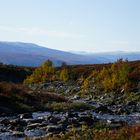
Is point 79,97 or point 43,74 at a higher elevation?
point 43,74

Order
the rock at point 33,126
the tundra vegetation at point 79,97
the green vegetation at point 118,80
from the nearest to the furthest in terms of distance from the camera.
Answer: the tundra vegetation at point 79,97
the rock at point 33,126
the green vegetation at point 118,80

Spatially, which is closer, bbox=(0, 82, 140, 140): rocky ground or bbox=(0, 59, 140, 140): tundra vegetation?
bbox=(0, 59, 140, 140): tundra vegetation

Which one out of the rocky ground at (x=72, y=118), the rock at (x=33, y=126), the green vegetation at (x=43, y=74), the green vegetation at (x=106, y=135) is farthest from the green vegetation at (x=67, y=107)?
the green vegetation at (x=43, y=74)

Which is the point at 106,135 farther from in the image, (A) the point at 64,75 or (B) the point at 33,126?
(A) the point at 64,75

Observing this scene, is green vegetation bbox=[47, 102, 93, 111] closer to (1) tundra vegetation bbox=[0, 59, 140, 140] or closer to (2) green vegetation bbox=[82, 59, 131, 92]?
(1) tundra vegetation bbox=[0, 59, 140, 140]

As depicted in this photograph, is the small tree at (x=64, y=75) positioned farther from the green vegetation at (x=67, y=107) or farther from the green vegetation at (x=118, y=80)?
the green vegetation at (x=67, y=107)

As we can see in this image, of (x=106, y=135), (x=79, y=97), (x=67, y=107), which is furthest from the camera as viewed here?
(x=79, y=97)

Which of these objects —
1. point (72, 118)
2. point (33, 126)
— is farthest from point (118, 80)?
point (33, 126)

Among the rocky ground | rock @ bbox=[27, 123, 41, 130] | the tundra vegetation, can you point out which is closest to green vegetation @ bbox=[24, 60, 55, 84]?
the tundra vegetation

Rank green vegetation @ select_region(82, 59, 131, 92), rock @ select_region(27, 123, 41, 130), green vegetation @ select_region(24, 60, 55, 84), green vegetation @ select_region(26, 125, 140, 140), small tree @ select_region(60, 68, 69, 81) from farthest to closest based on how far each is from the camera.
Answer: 1. green vegetation @ select_region(24, 60, 55, 84)
2. small tree @ select_region(60, 68, 69, 81)
3. green vegetation @ select_region(82, 59, 131, 92)
4. rock @ select_region(27, 123, 41, 130)
5. green vegetation @ select_region(26, 125, 140, 140)

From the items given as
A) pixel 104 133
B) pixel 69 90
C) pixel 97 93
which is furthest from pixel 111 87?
pixel 104 133

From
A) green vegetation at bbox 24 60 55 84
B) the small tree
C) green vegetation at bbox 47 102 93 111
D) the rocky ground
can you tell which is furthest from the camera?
green vegetation at bbox 24 60 55 84

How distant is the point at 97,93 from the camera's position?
218ft

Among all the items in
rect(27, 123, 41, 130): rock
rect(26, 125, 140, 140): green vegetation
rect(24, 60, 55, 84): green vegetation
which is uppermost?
rect(26, 125, 140, 140): green vegetation
